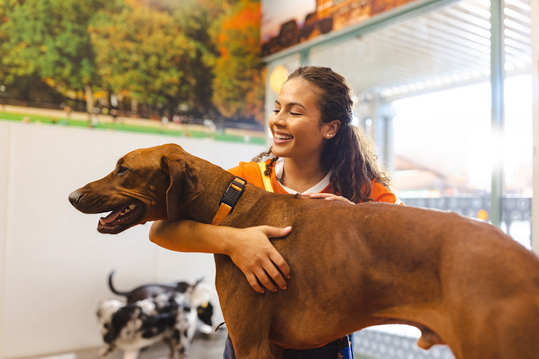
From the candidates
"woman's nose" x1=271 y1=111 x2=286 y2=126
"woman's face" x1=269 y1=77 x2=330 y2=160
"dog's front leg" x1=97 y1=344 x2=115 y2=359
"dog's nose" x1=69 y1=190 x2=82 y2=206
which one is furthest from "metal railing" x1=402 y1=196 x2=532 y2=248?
"dog's front leg" x1=97 y1=344 x2=115 y2=359

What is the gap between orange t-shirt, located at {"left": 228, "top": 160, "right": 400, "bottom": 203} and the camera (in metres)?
1.83

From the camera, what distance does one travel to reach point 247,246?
1.30 m

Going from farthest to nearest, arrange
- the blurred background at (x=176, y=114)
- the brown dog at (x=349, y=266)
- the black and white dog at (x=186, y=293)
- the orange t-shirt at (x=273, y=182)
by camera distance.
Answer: the black and white dog at (x=186, y=293), the blurred background at (x=176, y=114), the orange t-shirt at (x=273, y=182), the brown dog at (x=349, y=266)

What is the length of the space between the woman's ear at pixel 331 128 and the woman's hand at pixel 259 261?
0.67 meters

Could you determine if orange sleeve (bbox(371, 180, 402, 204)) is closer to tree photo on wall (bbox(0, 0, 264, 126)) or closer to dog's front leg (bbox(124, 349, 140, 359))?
dog's front leg (bbox(124, 349, 140, 359))

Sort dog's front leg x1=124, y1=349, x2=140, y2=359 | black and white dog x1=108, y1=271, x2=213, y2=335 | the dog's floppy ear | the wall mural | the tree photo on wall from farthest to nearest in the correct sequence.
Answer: the tree photo on wall, the wall mural, black and white dog x1=108, y1=271, x2=213, y2=335, dog's front leg x1=124, y1=349, x2=140, y2=359, the dog's floppy ear

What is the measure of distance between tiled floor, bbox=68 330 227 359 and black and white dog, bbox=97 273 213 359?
0.28 metres

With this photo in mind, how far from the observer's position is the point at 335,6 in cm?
473

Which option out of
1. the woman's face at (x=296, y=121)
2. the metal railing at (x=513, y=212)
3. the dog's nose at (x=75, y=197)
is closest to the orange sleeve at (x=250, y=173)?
the woman's face at (x=296, y=121)

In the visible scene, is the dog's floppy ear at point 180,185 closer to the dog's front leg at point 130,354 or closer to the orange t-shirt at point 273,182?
the orange t-shirt at point 273,182

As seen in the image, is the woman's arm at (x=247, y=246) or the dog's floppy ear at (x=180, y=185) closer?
the woman's arm at (x=247, y=246)

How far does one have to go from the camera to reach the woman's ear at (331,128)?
1.83 meters

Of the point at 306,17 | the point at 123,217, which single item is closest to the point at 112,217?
the point at 123,217

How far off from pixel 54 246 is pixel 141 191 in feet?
11.2
